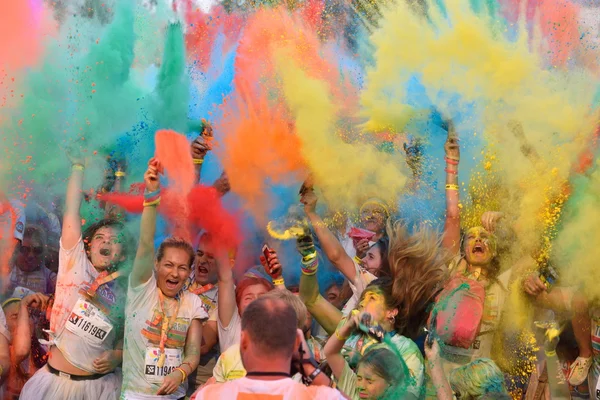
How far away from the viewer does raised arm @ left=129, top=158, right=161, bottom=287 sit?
550cm

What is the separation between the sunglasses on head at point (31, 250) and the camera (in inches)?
252

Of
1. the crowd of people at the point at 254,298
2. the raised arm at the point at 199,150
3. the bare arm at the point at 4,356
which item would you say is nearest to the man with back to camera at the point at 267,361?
the crowd of people at the point at 254,298

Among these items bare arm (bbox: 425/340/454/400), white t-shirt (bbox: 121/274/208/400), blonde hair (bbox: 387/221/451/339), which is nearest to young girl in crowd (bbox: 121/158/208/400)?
white t-shirt (bbox: 121/274/208/400)

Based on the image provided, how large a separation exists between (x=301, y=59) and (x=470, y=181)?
1595 millimetres

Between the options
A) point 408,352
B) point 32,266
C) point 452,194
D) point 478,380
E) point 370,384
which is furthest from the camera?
point 32,266

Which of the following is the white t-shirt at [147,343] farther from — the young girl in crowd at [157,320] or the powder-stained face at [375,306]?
the powder-stained face at [375,306]

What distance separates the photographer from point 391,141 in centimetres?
623

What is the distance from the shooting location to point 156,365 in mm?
5480

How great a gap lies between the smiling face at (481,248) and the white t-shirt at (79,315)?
2407 mm

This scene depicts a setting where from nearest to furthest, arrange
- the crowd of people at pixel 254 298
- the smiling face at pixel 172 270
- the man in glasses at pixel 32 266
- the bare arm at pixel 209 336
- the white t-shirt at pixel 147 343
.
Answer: the crowd of people at pixel 254 298
the white t-shirt at pixel 147 343
the smiling face at pixel 172 270
the bare arm at pixel 209 336
the man in glasses at pixel 32 266

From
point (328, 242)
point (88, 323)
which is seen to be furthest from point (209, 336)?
point (328, 242)

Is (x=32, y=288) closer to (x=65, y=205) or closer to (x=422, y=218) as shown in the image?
(x=65, y=205)

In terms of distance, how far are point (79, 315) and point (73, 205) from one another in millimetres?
758

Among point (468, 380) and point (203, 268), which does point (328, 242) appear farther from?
Answer: point (468, 380)
